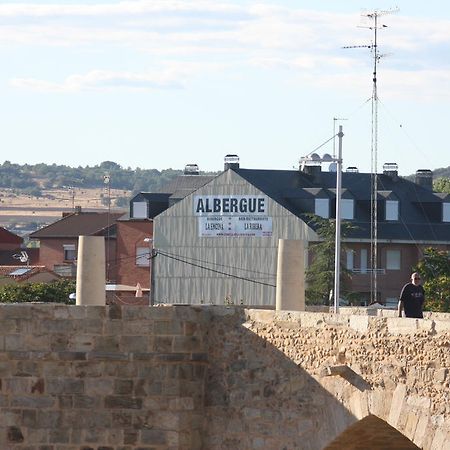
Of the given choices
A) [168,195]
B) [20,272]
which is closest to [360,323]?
[20,272]

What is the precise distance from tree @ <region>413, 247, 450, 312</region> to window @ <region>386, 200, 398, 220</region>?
15.4 m

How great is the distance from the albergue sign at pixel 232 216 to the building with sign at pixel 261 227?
0.12 ft

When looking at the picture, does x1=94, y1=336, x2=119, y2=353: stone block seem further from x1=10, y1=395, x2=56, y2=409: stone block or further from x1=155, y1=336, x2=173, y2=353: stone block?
x1=10, y1=395, x2=56, y2=409: stone block

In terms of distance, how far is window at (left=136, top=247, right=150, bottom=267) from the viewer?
77812mm

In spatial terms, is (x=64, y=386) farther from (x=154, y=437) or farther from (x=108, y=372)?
(x=154, y=437)

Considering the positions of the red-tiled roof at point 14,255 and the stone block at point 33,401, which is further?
the red-tiled roof at point 14,255

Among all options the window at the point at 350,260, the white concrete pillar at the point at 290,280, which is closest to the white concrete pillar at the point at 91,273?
the white concrete pillar at the point at 290,280

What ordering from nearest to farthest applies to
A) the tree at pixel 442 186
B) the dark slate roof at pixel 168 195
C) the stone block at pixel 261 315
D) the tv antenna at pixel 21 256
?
the stone block at pixel 261 315 → the dark slate roof at pixel 168 195 → the tv antenna at pixel 21 256 → the tree at pixel 442 186

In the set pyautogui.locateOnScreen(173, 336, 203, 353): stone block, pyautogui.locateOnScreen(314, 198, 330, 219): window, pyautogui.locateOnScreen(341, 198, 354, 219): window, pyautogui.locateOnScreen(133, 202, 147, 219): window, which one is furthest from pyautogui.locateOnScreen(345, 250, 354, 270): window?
pyautogui.locateOnScreen(173, 336, 203, 353): stone block

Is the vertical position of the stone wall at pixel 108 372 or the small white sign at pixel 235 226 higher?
the small white sign at pixel 235 226

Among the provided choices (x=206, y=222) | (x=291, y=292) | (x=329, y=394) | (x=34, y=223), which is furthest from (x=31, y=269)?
(x=34, y=223)

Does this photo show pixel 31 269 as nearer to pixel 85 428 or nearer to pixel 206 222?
pixel 206 222

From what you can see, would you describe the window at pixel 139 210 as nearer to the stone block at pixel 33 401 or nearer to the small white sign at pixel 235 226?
the small white sign at pixel 235 226

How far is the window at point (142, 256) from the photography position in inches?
3063
